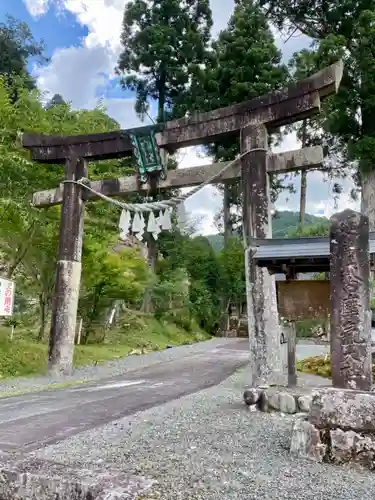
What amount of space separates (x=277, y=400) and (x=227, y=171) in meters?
4.56

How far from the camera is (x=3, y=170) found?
1077 centimetres

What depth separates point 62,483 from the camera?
8.81 ft

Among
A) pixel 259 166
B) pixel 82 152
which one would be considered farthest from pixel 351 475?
pixel 82 152

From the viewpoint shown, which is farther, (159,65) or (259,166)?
(159,65)

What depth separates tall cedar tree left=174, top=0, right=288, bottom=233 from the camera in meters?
19.9

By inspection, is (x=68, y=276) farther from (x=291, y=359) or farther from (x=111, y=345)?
(x=111, y=345)

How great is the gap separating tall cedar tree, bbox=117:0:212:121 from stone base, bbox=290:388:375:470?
22547mm

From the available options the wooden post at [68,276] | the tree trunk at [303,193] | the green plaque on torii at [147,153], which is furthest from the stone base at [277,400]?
the tree trunk at [303,193]

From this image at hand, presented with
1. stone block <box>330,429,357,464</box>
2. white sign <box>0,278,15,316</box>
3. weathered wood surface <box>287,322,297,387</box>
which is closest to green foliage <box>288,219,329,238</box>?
weathered wood surface <box>287,322,297,387</box>

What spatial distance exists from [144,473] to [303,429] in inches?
60.3

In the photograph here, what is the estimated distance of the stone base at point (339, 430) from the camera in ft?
12.3

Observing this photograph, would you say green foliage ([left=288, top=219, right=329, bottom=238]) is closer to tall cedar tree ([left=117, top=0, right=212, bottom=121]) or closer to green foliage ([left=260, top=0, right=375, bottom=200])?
green foliage ([left=260, top=0, right=375, bottom=200])

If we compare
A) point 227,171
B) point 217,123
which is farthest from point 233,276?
point 217,123

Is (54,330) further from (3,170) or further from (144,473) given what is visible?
(144,473)
